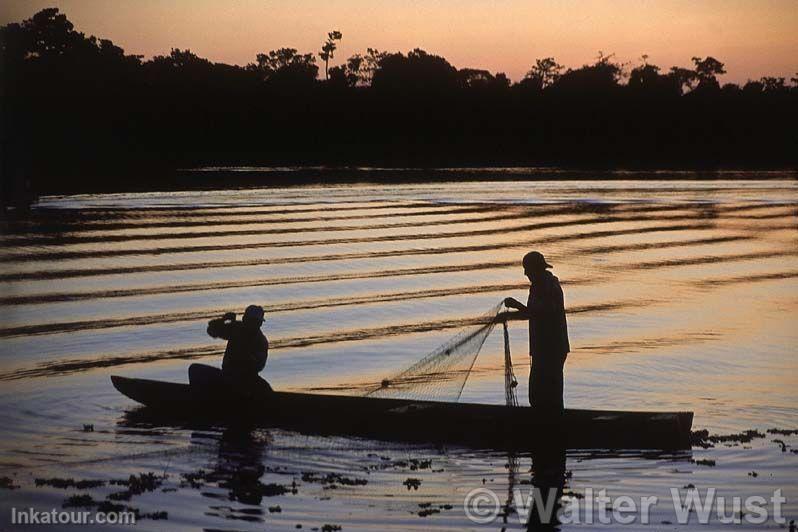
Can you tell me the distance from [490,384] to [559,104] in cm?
11768

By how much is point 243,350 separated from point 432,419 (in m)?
2.75

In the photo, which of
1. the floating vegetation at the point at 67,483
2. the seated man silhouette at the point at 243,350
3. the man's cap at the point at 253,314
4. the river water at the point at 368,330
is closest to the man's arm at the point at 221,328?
the seated man silhouette at the point at 243,350

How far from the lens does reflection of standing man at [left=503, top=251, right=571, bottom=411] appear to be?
1330cm

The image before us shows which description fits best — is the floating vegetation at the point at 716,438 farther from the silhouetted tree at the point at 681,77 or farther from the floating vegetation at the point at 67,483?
the silhouetted tree at the point at 681,77

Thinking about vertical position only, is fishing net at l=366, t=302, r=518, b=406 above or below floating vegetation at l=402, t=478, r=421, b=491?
above

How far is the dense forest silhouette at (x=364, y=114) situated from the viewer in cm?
10331

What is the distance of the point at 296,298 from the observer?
29.1 metres

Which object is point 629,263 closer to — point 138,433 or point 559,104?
point 138,433

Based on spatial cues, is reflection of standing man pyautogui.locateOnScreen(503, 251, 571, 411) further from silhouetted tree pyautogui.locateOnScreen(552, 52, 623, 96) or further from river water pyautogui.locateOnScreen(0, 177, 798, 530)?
silhouetted tree pyautogui.locateOnScreen(552, 52, 623, 96)

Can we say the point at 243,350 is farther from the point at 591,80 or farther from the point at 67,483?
the point at 591,80

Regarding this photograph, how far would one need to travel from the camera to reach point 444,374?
15477 millimetres

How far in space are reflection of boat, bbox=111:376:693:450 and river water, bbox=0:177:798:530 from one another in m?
0.30

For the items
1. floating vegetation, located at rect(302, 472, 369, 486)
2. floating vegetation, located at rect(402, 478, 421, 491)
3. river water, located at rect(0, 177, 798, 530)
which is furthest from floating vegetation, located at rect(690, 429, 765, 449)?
floating vegetation, located at rect(302, 472, 369, 486)

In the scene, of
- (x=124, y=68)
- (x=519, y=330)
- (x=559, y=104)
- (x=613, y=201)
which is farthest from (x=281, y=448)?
(x=559, y=104)
